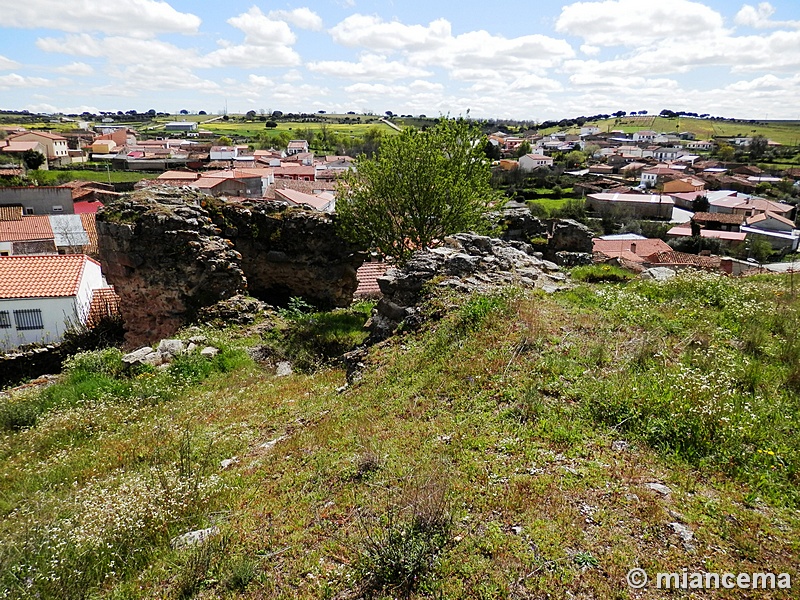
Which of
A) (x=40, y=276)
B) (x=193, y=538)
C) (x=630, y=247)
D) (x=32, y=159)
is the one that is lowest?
(x=630, y=247)

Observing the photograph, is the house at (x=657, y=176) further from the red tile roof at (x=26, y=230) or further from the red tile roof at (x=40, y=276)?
the red tile roof at (x=40, y=276)

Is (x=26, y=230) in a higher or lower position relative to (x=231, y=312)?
higher

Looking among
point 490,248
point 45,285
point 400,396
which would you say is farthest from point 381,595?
point 45,285

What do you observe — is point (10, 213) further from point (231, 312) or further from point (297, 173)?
point (297, 173)

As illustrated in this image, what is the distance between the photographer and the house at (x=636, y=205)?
63875 millimetres

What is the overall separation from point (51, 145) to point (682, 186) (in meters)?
108

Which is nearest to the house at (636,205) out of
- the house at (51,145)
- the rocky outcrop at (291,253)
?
the rocky outcrop at (291,253)

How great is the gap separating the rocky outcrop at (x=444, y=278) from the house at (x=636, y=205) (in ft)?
184

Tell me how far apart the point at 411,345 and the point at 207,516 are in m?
4.77

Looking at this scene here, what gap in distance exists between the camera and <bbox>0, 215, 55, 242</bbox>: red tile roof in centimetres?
3108

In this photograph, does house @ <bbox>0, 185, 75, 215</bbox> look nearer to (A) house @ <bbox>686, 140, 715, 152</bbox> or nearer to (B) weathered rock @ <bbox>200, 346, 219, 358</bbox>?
(B) weathered rock @ <bbox>200, 346, 219, 358</bbox>

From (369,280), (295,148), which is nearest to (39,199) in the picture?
(369,280)

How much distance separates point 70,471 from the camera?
7023mm

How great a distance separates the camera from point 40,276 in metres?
17.7
